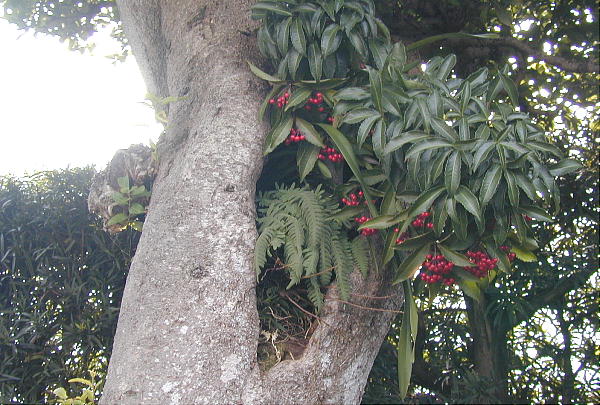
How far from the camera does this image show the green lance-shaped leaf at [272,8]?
2.92 metres

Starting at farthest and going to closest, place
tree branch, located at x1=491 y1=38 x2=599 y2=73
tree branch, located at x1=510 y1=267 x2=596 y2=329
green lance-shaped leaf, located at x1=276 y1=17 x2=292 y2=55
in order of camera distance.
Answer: tree branch, located at x1=510 y1=267 x2=596 y2=329, tree branch, located at x1=491 y1=38 x2=599 y2=73, green lance-shaped leaf, located at x1=276 y1=17 x2=292 y2=55

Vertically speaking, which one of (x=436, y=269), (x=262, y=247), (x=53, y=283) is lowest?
(x=53, y=283)

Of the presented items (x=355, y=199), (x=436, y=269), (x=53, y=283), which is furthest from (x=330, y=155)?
(x=53, y=283)

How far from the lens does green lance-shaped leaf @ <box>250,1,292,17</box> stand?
9.57ft

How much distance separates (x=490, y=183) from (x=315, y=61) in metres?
1.00

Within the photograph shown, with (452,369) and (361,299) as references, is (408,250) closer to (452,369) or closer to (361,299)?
(361,299)

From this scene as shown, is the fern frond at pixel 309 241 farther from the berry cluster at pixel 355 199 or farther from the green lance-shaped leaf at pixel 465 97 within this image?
the green lance-shaped leaf at pixel 465 97

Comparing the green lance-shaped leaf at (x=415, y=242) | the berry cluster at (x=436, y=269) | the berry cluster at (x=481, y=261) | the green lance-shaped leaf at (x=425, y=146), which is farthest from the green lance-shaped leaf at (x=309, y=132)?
the berry cluster at (x=481, y=261)

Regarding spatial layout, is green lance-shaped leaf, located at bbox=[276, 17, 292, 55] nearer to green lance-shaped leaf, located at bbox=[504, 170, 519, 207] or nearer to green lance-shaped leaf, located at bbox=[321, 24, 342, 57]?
green lance-shaped leaf, located at bbox=[321, 24, 342, 57]

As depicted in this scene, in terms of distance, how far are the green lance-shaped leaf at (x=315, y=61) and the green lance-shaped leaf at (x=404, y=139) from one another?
53cm

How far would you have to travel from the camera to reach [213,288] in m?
2.38

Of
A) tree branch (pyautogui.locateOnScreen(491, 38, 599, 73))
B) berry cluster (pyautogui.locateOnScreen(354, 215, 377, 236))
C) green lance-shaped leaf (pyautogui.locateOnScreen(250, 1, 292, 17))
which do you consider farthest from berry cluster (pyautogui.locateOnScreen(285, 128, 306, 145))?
tree branch (pyautogui.locateOnScreen(491, 38, 599, 73))

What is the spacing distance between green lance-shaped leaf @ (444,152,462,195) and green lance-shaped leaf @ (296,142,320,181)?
2.15 ft

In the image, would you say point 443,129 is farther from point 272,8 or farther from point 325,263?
point 272,8
